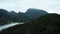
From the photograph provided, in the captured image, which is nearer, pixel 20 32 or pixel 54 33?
pixel 54 33

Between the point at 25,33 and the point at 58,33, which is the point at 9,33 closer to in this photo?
the point at 25,33

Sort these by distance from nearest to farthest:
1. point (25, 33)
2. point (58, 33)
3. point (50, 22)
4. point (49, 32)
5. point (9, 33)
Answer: point (58, 33), point (49, 32), point (25, 33), point (9, 33), point (50, 22)

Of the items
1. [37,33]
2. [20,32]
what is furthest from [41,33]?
[20,32]

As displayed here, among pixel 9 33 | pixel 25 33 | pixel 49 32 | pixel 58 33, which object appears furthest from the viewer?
pixel 9 33

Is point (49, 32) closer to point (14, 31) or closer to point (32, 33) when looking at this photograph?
point (32, 33)

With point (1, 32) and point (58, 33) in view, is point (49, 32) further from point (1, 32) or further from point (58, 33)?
point (1, 32)

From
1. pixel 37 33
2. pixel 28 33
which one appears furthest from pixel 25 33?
pixel 37 33

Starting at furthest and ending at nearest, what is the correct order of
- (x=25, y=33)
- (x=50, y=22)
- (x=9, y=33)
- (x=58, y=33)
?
(x=50, y=22) < (x=9, y=33) < (x=25, y=33) < (x=58, y=33)

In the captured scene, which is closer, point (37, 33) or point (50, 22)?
point (37, 33)
